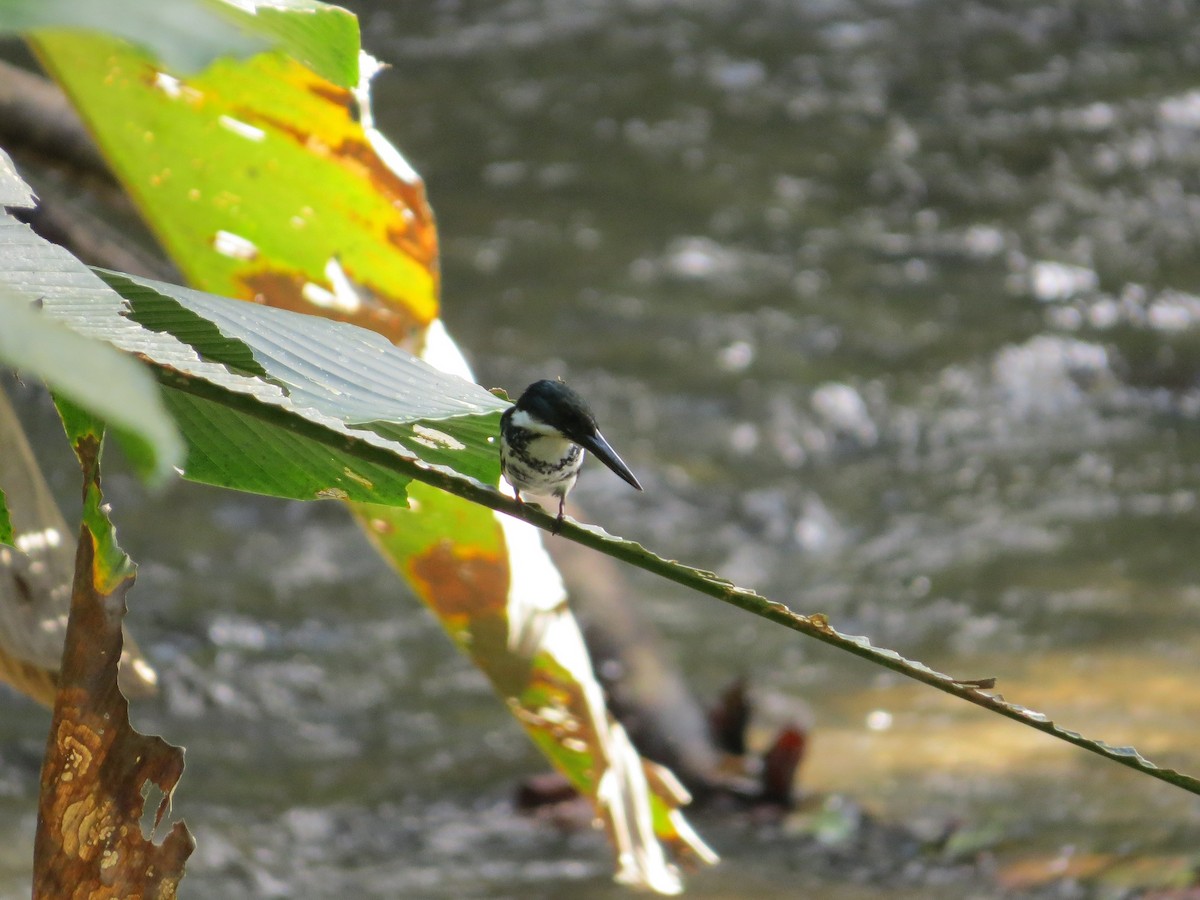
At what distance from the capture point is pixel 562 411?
108cm

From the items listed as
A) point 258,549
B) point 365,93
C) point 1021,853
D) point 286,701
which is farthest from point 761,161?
point 365,93

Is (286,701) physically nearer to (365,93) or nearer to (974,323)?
(365,93)

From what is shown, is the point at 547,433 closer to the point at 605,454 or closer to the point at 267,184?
the point at 605,454

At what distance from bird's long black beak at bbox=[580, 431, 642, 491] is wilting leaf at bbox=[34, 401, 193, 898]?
34cm

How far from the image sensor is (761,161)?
774 centimetres

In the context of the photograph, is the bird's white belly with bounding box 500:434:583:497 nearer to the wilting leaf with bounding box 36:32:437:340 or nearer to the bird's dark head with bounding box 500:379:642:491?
the bird's dark head with bounding box 500:379:642:491

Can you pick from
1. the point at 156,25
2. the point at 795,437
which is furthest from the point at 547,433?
the point at 795,437

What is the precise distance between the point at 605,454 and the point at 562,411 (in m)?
0.07

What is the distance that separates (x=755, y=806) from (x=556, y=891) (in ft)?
1.74

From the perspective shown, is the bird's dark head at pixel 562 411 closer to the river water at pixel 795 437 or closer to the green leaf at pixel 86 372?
the green leaf at pixel 86 372

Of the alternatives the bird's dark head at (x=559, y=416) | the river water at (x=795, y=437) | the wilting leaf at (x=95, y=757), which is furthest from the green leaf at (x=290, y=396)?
the river water at (x=795, y=437)

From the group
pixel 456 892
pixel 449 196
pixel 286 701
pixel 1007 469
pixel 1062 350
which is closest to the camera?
pixel 456 892

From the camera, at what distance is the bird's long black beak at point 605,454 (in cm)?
96

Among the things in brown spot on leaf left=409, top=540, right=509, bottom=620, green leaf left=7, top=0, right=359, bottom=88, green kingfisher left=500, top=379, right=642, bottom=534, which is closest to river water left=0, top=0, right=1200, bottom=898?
brown spot on leaf left=409, top=540, right=509, bottom=620
